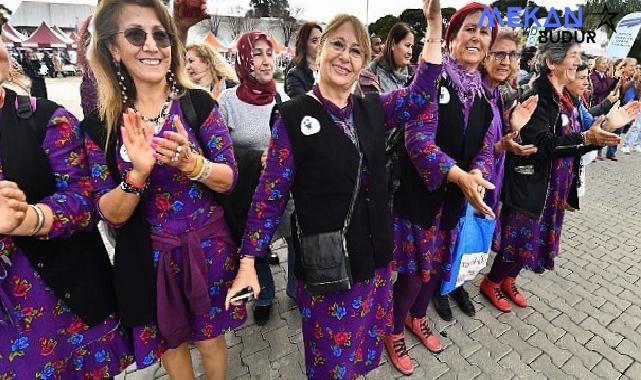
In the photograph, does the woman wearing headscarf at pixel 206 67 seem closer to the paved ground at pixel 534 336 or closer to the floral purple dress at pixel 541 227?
the paved ground at pixel 534 336

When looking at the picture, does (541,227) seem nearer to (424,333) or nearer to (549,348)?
(549,348)

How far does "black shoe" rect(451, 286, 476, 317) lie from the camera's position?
3281mm

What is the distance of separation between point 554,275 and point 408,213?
8.22 ft

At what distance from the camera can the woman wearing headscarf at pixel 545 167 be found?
8.94ft

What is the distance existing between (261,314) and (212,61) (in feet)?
7.63

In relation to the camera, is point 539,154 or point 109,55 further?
point 539,154

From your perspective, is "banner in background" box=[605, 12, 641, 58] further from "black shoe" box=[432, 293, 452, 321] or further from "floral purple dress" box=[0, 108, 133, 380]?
"floral purple dress" box=[0, 108, 133, 380]

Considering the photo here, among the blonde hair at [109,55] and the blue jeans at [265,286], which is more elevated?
the blonde hair at [109,55]

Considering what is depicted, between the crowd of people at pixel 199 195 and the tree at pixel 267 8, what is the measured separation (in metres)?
38.6

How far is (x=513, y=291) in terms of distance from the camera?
3.48 meters

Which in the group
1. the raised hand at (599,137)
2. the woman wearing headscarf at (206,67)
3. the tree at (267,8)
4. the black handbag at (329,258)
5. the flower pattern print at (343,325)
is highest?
the tree at (267,8)

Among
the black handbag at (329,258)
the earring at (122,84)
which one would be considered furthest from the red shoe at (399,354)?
the earring at (122,84)

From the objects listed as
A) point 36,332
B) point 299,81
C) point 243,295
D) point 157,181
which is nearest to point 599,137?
point 299,81

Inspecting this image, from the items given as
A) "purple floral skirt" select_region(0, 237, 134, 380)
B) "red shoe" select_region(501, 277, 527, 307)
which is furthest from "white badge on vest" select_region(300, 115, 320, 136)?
"red shoe" select_region(501, 277, 527, 307)
